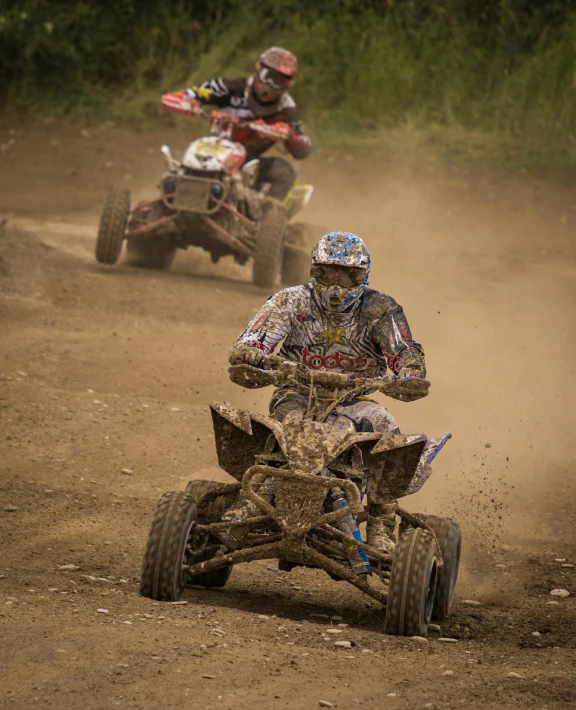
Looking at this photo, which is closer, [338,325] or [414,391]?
[414,391]

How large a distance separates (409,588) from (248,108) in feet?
30.8

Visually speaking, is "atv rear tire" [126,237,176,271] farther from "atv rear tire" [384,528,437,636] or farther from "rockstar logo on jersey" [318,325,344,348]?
"atv rear tire" [384,528,437,636]

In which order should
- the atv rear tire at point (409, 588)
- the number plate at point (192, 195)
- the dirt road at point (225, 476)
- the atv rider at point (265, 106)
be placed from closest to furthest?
the dirt road at point (225, 476), the atv rear tire at point (409, 588), the number plate at point (192, 195), the atv rider at point (265, 106)

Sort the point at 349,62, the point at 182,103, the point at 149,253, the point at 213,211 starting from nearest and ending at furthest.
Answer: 1. the point at 213,211
2. the point at 182,103
3. the point at 149,253
4. the point at 349,62

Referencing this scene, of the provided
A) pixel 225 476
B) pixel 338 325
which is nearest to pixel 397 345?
pixel 338 325

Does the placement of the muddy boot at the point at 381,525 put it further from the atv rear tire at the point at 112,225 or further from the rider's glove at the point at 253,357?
the atv rear tire at the point at 112,225

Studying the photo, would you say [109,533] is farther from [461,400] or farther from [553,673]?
[461,400]

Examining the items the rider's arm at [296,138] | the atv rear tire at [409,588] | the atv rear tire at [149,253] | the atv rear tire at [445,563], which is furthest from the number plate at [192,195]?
the atv rear tire at [409,588]

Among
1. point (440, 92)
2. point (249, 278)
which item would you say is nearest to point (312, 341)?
point (249, 278)

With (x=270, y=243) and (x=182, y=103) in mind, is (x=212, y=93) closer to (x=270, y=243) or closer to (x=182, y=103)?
(x=182, y=103)

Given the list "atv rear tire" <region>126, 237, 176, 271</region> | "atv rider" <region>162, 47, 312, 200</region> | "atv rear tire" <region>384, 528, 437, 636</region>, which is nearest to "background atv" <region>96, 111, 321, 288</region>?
"atv rider" <region>162, 47, 312, 200</region>

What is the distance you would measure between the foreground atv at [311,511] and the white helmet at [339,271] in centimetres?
53

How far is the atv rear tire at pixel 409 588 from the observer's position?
230 inches

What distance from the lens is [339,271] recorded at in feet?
22.4
